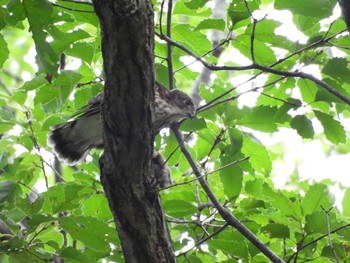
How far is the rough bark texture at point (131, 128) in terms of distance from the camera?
227cm

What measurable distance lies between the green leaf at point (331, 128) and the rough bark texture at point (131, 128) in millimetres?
968

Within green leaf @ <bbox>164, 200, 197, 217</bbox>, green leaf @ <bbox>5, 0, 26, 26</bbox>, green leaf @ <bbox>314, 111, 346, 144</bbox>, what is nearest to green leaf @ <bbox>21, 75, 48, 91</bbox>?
green leaf @ <bbox>5, 0, 26, 26</bbox>

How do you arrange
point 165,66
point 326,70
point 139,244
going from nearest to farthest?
1. point 139,244
2. point 326,70
3. point 165,66

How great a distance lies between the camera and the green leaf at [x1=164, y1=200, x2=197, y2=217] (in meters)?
3.35

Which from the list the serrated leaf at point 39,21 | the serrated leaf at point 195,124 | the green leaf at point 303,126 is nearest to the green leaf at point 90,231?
the serrated leaf at point 195,124

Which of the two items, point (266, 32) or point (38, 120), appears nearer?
point (266, 32)

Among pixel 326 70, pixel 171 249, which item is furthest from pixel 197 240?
pixel 326 70

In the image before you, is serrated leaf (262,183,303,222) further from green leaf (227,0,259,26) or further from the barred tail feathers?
the barred tail feathers

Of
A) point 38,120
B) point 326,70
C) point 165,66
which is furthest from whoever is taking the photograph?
point 38,120

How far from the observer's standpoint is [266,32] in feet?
10.3

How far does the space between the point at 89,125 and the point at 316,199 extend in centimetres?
180

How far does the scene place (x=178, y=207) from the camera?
336 centimetres

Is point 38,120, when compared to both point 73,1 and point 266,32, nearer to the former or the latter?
point 73,1

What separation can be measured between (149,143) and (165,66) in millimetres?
997
